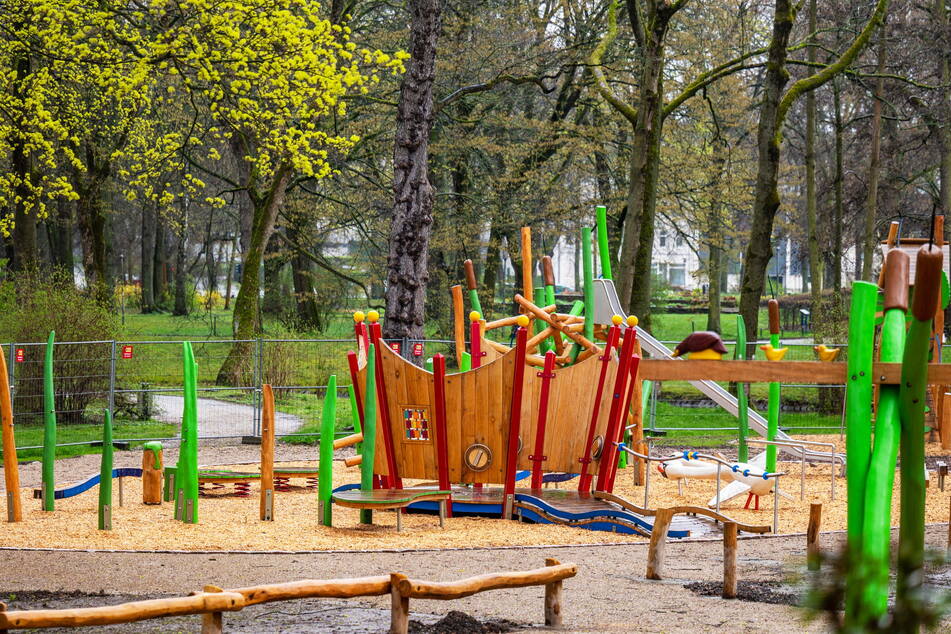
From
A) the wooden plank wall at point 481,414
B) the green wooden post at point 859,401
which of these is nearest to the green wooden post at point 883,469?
the green wooden post at point 859,401

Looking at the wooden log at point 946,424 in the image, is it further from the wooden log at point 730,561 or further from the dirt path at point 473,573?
the wooden log at point 730,561

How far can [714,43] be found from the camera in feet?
88.0

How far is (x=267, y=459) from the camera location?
11.3m

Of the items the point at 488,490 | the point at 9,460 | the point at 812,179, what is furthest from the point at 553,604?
the point at 812,179

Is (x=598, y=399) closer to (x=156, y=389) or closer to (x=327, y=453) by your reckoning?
(x=327, y=453)

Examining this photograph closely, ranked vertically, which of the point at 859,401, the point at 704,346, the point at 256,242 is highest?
the point at 256,242

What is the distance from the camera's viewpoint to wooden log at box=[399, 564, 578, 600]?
A: 628cm

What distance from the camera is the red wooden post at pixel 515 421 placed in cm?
1150

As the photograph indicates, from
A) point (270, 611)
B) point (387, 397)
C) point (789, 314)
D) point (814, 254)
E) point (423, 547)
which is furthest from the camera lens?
point (789, 314)

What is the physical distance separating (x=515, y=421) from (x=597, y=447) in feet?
3.70

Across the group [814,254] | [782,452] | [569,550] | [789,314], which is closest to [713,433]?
[782,452]

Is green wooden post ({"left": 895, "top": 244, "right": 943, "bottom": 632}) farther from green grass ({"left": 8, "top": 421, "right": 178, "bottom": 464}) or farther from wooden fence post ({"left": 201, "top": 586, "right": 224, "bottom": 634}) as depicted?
green grass ({"left": 8, "top": 421, "right": 178, "bottom": 464})

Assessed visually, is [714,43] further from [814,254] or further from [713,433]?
[713,433]

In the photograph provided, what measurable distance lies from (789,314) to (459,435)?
111ft
